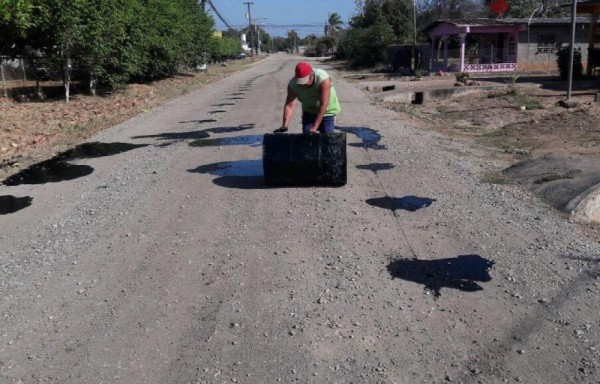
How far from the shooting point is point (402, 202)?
6.67 meters

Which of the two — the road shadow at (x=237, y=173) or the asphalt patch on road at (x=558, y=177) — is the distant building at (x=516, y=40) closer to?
the asphalt patch on road at (x=558, y=177)

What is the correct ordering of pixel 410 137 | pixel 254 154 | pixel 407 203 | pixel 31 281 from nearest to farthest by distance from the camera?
pixel 31 281
pixel 407 203
pixel 254 154
pixel 410 137

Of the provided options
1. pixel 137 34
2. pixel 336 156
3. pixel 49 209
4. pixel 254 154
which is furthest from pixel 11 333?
pixel 137 34

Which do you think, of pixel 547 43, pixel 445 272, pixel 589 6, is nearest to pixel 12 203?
pixel 445 272

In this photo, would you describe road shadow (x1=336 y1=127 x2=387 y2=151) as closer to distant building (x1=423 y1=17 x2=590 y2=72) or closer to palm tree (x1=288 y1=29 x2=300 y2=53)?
distant building (x1=423 y1=17 x2=590 y2=72)

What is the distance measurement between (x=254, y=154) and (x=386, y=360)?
21.1ft

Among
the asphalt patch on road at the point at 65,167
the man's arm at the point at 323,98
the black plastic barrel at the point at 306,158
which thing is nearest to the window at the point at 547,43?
the asphalt patch on road at the point at 65,167

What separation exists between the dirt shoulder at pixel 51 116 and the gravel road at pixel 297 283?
12.7 feet

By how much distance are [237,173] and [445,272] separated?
4.34 metres

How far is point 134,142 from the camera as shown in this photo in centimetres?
1204

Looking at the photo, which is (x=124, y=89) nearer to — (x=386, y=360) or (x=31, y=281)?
(x=31, y=281)

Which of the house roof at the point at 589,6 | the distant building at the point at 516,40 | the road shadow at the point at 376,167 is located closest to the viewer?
the road shadow at the point at 376,167

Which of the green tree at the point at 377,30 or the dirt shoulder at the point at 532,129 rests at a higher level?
the green tree at the point at 377,30

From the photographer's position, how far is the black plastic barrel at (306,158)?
23.0ft
